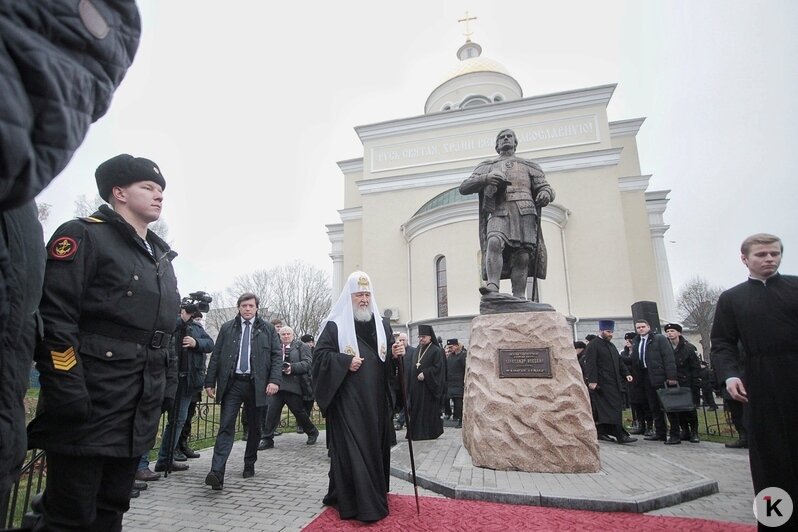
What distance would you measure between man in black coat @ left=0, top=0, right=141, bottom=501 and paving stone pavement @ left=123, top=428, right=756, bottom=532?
3249mm

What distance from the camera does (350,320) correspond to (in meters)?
4.77

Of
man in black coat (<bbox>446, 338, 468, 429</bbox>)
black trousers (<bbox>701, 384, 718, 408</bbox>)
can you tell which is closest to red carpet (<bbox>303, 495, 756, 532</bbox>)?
man in black coat (<bbox>446, 338, 468, 429</bbox>)

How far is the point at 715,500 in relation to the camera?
473 centimetres

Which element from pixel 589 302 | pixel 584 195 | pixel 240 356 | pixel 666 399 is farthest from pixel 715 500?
pixel 584 195

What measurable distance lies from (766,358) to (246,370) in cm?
538

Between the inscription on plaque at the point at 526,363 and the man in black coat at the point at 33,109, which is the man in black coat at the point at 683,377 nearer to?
the inscription on plaque at the point at 526,363

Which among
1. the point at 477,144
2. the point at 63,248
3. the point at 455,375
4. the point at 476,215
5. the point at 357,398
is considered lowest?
the point at 357,398

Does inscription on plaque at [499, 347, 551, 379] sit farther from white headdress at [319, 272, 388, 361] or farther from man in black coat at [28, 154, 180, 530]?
man in black coat at [28, 154, 180, 530]

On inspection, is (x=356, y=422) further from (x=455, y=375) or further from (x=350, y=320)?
(x=455, y=375)

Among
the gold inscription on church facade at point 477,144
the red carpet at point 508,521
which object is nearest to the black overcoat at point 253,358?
the red carpet at point 508,521

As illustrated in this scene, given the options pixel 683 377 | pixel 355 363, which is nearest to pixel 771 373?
pixel 355 363

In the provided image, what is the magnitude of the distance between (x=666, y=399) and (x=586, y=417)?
4.08m

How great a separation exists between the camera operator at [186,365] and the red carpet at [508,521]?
3.00m

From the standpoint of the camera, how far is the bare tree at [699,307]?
144 ft
